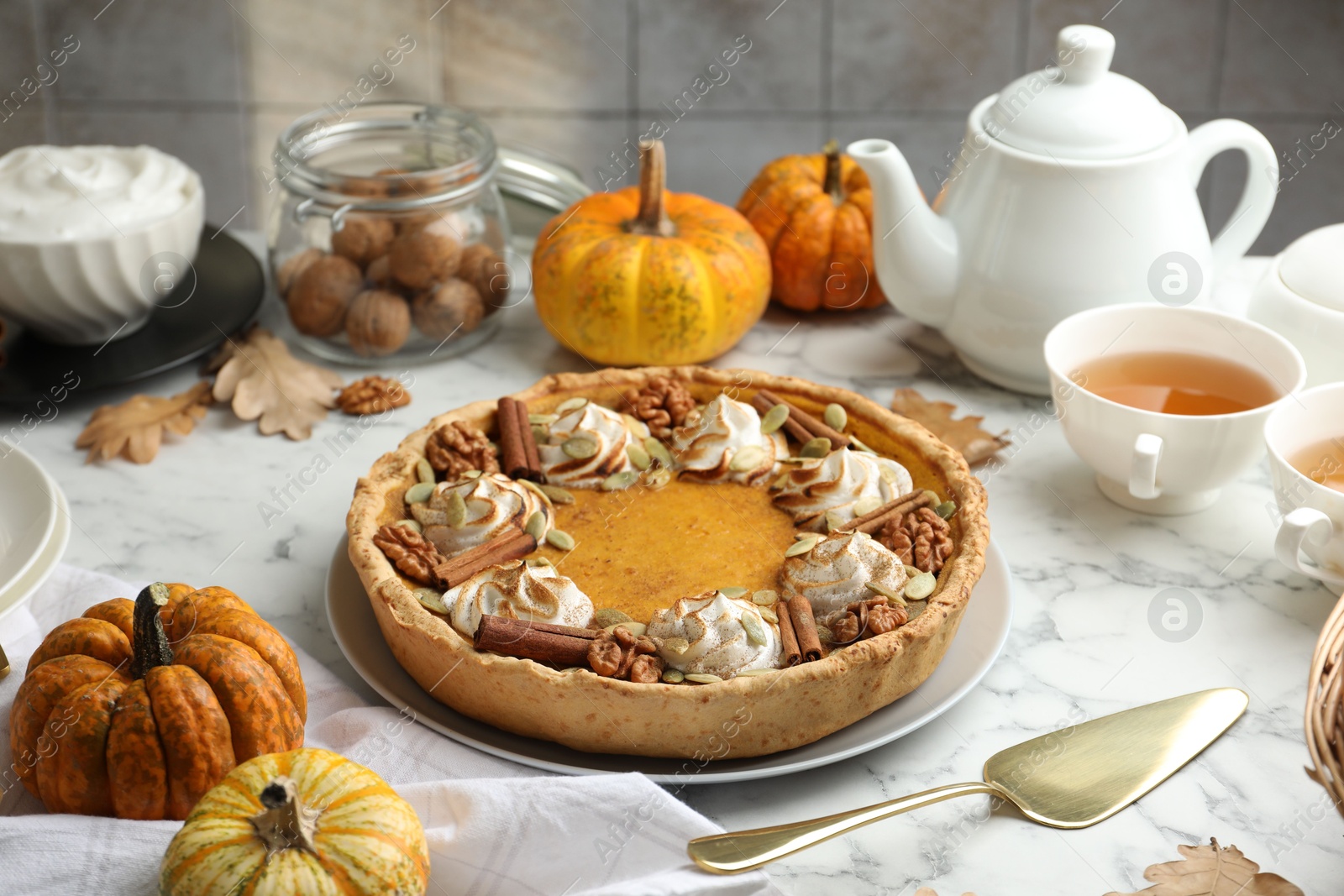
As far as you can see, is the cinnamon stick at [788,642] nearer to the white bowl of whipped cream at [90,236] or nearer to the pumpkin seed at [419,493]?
the pumpkin seed at [419,493]

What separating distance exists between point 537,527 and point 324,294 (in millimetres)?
760

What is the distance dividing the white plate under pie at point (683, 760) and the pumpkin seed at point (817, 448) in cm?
30

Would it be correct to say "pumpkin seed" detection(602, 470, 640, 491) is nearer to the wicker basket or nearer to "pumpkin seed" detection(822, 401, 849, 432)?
"pumpkin seed" detection(822, 401, 849, 432)

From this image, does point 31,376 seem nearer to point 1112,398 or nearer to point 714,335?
point 714,335

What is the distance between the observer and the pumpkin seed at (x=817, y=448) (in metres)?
1.85

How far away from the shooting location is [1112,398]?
6.14 feet

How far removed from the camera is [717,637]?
1.42 m

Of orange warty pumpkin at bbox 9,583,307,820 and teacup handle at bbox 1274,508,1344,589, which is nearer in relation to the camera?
orange warty pumpkin at bbox 9,583,307,820

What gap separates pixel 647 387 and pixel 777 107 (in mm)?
2161

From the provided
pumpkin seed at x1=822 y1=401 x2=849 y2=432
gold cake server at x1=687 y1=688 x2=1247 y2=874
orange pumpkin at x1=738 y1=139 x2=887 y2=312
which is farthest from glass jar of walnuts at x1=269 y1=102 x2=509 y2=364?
gold cake server at x1=687 y1=688 x2=1247 y2=874

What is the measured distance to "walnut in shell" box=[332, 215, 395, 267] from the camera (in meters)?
2.14

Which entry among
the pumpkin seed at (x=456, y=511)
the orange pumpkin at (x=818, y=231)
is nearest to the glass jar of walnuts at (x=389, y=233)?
the orange pumpkin at (x=818, y=231)

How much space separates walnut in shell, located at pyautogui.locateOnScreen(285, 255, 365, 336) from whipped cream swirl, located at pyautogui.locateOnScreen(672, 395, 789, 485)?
713mm

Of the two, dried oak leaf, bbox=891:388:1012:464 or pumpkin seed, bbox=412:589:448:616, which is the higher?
pumpkin seed, bbox=412:589:448:616
